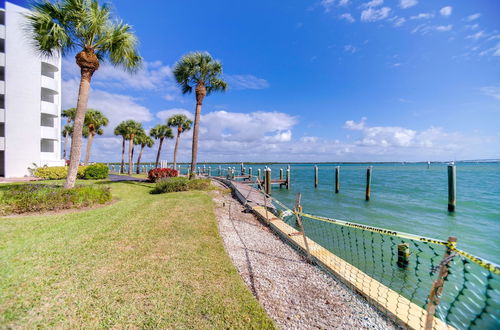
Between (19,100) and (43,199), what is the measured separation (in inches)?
796

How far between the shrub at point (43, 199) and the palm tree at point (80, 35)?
3.42ft

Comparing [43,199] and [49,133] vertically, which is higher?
[49,133]

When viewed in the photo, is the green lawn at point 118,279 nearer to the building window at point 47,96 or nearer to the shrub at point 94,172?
the shrub at point 94,172

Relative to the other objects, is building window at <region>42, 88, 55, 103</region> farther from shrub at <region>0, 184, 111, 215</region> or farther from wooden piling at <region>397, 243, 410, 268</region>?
wooden piling at <region>397, 243, 410, 268</region>

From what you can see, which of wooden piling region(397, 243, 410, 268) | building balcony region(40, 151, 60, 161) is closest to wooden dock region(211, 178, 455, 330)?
wooden piling region(397, 243, 410, 268)

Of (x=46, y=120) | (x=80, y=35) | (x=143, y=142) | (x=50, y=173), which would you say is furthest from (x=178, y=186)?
(x=143, y=142)

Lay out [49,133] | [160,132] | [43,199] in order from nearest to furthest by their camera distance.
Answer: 1. [43,199]
2. [49,133]
3. [160,132]

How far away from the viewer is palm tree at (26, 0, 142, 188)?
9102 millimetres

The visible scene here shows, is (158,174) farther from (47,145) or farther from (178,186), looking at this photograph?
(47,145)

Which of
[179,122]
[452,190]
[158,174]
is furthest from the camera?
[179,122]

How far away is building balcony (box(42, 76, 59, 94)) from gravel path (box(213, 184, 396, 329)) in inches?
1094

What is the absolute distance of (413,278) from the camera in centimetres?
611

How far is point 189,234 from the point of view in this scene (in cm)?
616

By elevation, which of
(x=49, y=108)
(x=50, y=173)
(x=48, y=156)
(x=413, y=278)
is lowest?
(x=413, y=278)
